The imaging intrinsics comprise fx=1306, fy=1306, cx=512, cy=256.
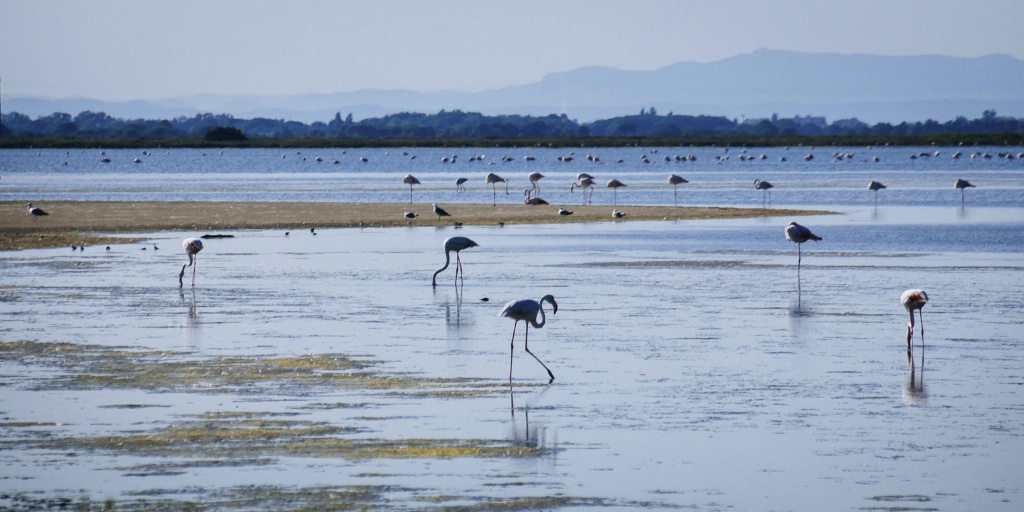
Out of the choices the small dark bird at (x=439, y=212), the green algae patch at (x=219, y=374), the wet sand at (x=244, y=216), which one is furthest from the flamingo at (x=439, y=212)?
the green algae patch at (x=219, y=374)

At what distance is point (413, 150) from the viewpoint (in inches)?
6412

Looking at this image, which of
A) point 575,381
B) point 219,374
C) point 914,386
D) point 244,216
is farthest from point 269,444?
point 244,216

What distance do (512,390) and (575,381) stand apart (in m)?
0.76

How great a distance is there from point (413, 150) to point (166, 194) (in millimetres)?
105901

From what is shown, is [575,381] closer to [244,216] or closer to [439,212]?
[439,212]

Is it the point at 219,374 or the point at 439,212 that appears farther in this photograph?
the point at 439,212

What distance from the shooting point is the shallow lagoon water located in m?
9.20

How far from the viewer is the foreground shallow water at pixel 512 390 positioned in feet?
29.9

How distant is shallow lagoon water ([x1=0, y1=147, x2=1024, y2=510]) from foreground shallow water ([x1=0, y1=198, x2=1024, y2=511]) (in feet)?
0.13

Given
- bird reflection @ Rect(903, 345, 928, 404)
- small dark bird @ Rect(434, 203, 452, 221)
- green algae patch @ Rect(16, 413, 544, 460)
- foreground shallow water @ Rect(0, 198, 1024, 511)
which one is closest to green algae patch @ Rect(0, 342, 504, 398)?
foreground shallow water @ Rect(0, 198, 1024, 511)

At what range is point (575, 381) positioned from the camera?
1298 cm

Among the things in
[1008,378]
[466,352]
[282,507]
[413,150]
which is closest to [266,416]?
[282,507]

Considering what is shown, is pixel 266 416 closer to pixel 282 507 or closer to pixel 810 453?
pixel 282 507

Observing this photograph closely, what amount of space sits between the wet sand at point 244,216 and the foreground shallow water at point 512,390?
39.5 feet
